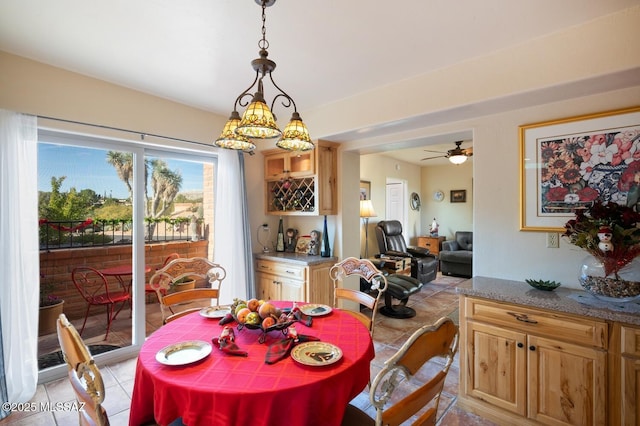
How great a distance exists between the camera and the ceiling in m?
1.65

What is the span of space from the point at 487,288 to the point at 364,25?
6.47 feet

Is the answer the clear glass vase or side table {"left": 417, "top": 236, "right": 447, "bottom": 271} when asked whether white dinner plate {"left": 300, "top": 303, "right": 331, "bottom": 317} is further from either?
side table {"left": 417, "top": 236, "right": 447, "bottom": 271}

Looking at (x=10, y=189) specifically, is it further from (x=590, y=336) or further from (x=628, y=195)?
(x=628, y=195)

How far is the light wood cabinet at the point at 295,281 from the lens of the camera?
326 centimetres

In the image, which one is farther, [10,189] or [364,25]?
[10,189]

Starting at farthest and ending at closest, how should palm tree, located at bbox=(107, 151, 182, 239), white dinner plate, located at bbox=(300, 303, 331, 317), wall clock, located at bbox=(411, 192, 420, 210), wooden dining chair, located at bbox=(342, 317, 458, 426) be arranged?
wall clock, located at bbox=(411, 192, 420, 210)
palm tree, located at bbox=(107, 151, 182, 239)
white dinner plate, located at bbox=(300, 303, 331, 317)
wooden dining chair, located at bbox=(342, 317, 458, 426)

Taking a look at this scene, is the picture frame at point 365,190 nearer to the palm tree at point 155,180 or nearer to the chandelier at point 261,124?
the palm tree at point 155,180

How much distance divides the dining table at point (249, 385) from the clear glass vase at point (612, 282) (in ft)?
4.83

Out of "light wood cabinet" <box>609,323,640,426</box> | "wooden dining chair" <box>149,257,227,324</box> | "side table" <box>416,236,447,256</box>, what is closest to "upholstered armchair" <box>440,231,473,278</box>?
"side table" <box>416,236,447,256</box>

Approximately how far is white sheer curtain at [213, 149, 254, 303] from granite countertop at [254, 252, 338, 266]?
0.92 feet

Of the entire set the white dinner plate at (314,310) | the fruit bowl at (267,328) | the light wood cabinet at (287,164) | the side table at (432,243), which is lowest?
the side table at (432,243)

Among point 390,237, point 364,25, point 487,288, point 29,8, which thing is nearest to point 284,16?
point 364,25

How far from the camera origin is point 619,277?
1703mm

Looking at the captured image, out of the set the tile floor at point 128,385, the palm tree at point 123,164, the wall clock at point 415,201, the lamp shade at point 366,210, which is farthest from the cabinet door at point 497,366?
the wall clock at point 415,201
